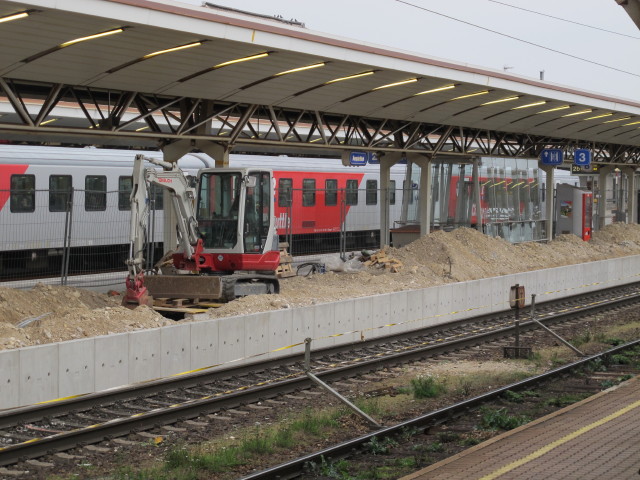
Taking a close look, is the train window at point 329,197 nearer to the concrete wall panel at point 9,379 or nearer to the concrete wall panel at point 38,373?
the concrete wall panel at point 38,373

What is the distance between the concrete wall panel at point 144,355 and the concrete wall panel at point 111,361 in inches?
4.6

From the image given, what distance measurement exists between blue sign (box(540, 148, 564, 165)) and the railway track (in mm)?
14861

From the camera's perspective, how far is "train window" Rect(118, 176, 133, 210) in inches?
1067

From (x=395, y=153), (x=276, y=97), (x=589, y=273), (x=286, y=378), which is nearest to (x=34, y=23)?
(x=286, y=378)

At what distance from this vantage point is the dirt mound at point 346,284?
52.6ft

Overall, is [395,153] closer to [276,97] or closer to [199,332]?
[276,97]

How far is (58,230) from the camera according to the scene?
976 inches

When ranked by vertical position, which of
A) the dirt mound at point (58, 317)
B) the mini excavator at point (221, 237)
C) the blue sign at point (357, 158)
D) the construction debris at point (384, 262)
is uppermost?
the blue sign at point (357, 158)

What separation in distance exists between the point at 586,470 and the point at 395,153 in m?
20.6

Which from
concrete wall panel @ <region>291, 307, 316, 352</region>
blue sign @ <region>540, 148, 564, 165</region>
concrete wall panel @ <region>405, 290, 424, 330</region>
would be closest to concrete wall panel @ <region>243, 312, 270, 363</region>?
concrete wall panel @ <region>291, 307, 316, 352</region>

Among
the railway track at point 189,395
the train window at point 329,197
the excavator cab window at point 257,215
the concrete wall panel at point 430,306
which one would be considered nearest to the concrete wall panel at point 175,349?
the railway track at point 189,395

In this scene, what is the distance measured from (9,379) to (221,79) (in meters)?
8.80

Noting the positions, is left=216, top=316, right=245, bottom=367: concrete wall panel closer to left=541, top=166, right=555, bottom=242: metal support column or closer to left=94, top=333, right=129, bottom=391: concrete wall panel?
left=94, top=333, right=129, bottom=391: concrete wall panel

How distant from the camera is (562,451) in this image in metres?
9.55
